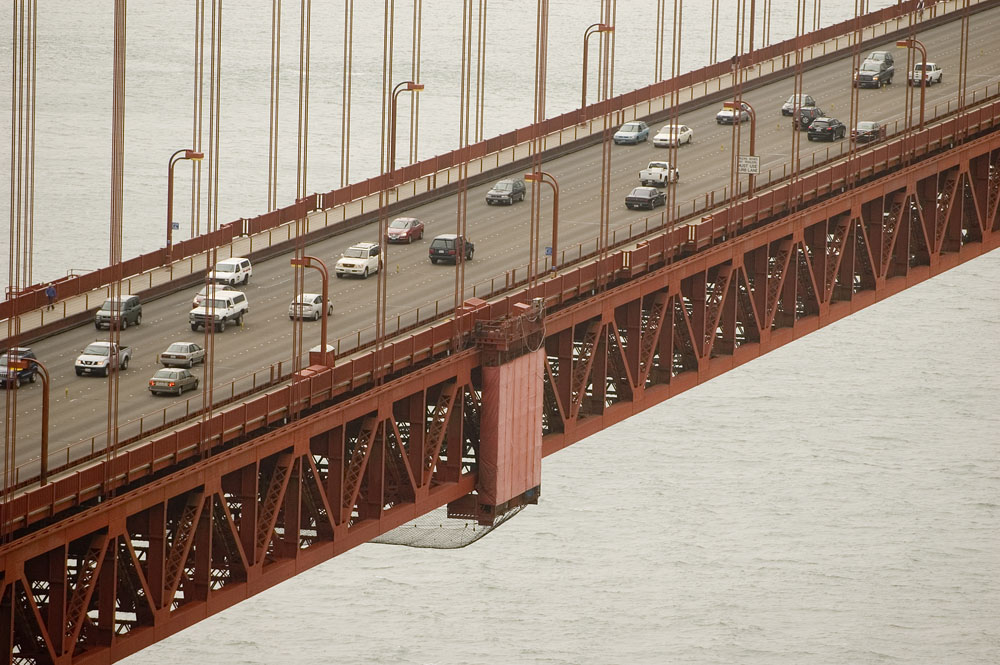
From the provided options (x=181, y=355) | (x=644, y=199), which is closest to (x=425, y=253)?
(x=644, y=199)

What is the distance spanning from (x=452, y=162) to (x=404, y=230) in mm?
7428

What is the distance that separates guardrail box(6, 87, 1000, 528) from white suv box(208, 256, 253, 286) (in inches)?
335

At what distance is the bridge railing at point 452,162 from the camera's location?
68.5 meters

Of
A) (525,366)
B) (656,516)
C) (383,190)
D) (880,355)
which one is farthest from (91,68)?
(525,366)

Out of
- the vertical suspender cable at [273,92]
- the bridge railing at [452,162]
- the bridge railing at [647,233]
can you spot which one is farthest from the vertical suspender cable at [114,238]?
the vertical suspender cable at [273,92]

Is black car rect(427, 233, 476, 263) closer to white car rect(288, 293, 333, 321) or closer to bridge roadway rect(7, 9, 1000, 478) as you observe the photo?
bridge roadway rect(7, 9, 1000, 478)

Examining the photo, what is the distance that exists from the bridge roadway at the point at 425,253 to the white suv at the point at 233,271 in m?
0.46

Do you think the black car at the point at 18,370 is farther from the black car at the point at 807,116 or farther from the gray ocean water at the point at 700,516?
the black car at the point at 807,116

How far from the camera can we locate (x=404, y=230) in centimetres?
7569

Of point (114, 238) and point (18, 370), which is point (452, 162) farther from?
point (114, 238)

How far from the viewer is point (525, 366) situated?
6350cm

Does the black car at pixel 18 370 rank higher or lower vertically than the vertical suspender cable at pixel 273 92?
lower

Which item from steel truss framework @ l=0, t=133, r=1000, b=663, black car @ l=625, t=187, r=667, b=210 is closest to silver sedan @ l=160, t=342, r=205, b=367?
steel truss framework @ l=0, t=133, r=1000, b=663

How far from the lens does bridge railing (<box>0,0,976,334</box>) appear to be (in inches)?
2697
